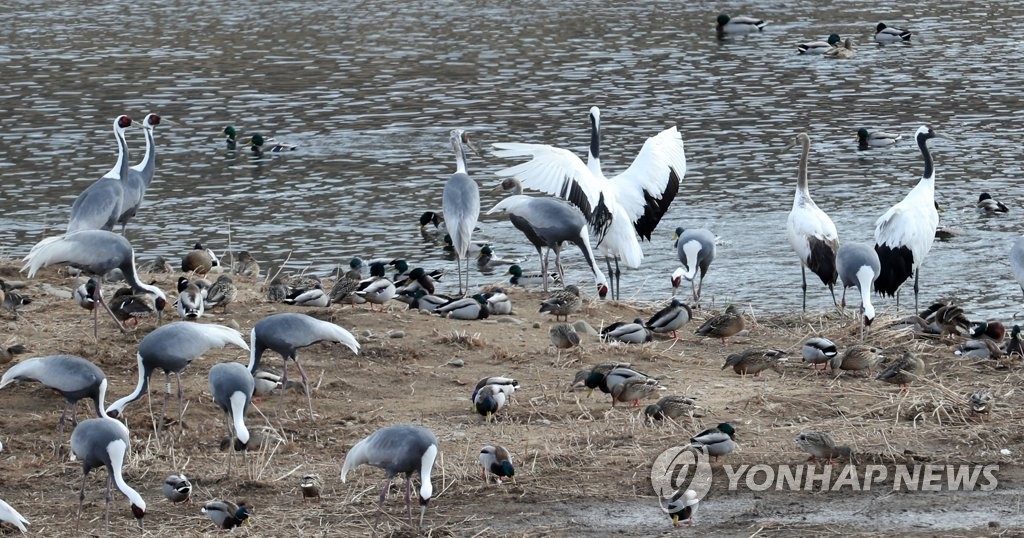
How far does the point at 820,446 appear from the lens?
27.9 feet

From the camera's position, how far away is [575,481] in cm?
848

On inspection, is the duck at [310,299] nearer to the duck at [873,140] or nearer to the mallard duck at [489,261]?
the mallard duck at [489,261]

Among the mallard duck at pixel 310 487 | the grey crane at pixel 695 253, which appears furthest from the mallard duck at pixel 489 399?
the grey crane at pixel 695 253

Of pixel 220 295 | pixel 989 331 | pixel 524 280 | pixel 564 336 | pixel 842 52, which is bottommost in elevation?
pixel 842 52

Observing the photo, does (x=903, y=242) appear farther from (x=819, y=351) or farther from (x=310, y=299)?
(x=310, y=299)

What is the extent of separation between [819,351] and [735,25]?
76.4 ft

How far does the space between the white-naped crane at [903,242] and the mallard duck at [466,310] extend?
4.26 m

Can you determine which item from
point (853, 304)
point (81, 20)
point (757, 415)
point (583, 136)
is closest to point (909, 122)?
point (583, 136)

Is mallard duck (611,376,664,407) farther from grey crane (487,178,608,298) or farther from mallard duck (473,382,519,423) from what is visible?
grey crane (487,178,608,298)

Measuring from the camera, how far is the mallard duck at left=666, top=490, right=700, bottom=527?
774 cm

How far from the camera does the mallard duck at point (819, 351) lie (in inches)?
423

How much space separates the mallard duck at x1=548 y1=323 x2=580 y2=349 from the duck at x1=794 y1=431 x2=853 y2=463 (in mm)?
2935

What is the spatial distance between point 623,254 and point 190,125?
12.1 meters

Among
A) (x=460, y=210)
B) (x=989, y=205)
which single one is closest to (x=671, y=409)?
(x=460, y=210)
